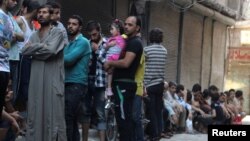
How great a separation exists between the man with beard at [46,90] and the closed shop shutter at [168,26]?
9.23 m

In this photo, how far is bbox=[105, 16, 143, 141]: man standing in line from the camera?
7.00 m

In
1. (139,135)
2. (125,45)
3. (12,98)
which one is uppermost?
(125,45)

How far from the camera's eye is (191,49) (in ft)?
63.9

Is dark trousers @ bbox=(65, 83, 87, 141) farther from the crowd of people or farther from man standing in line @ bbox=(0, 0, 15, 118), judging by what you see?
man standing in line @ bbox=(0, 0, 15, 118)

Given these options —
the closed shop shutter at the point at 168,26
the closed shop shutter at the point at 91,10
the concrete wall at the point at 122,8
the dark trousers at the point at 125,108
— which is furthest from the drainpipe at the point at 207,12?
the dark trousers at the point at 125,108

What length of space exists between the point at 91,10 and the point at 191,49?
7398 mm

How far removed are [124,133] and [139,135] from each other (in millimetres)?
876

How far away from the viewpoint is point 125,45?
7.20m

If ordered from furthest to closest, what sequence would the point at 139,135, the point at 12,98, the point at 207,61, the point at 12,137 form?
the point at 207,61 < the point at 139,135 < the point at 12,98 < the point at 12,137

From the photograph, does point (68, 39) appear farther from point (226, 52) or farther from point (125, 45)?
point (226, 52)

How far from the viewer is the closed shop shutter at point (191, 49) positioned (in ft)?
61.6

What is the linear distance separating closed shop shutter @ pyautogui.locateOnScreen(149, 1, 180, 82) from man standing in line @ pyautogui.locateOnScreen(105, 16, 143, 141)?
28.1 ft

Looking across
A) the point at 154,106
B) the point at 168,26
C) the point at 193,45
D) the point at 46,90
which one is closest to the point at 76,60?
the point at 46,90

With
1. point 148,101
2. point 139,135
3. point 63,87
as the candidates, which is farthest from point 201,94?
point 63,87
